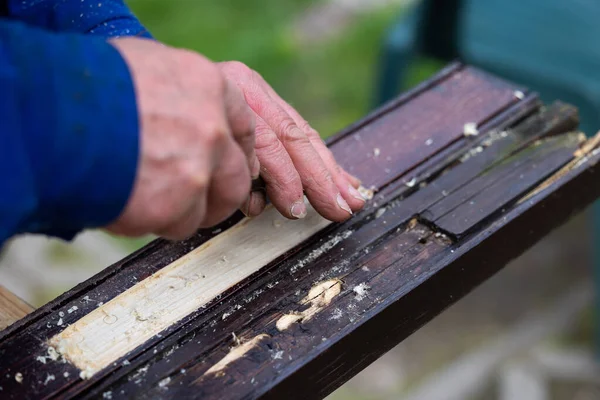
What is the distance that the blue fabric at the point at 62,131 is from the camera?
0.82 metres

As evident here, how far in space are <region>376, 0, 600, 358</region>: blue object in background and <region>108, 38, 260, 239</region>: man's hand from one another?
78.5 inches

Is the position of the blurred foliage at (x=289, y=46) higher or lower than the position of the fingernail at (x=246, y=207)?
lower

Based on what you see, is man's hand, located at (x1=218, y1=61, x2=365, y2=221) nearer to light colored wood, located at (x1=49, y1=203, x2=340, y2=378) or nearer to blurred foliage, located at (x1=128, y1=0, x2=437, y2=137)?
light colored wood, located at (x1=49, y1=203, x2=340, y2=378)

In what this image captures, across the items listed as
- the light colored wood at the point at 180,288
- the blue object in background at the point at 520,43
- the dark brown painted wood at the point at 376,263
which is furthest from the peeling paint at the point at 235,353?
the blue object in background at the point at 520,43

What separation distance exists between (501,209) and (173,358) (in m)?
0.69

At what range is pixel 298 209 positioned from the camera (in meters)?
1.26

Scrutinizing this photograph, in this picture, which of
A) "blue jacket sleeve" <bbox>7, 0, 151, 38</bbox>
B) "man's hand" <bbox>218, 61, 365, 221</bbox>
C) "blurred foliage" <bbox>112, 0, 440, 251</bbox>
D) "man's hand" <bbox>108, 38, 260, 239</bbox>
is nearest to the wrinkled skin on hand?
"man's hand" <bbox>108, 38, 260, 239</bbox>

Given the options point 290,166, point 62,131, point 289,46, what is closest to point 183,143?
point 62,131

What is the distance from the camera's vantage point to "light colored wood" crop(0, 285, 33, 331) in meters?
1.28

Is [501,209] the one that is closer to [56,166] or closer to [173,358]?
[173,358]

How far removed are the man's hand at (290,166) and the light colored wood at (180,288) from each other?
5cm

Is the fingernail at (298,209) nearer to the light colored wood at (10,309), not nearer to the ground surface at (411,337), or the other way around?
the light colored wood at (10,309)

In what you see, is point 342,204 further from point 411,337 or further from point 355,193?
point 411,337

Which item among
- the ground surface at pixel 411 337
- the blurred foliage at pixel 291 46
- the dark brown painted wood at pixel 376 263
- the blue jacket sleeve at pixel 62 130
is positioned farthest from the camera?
the blurred foliage at pixel 291 46
